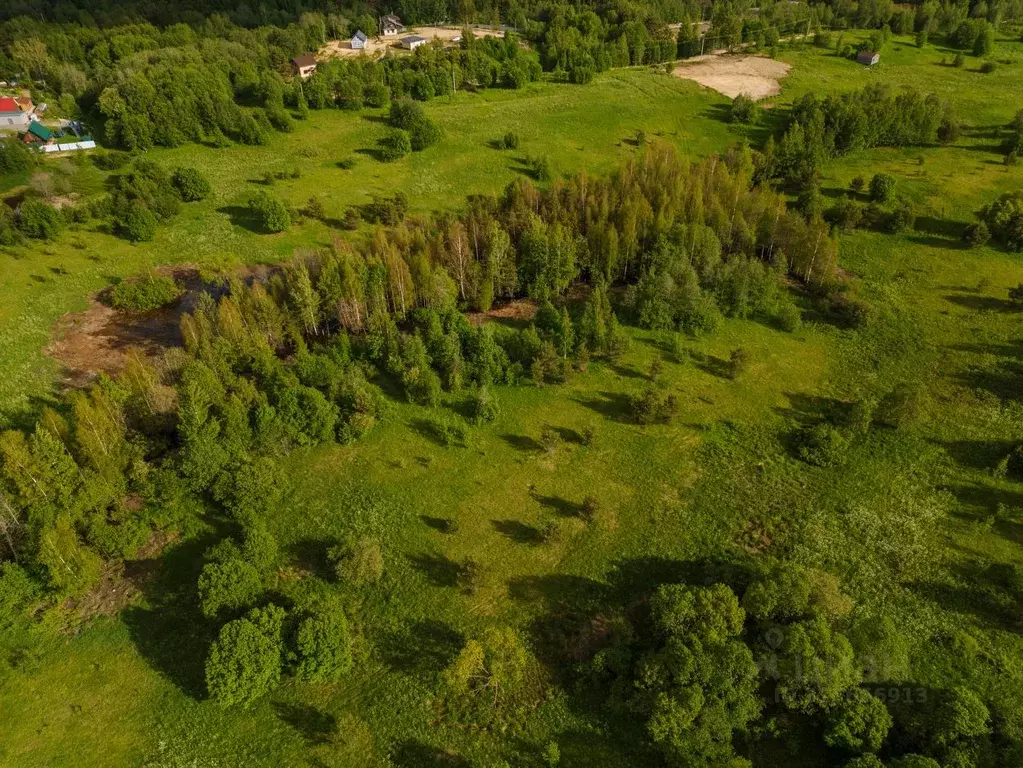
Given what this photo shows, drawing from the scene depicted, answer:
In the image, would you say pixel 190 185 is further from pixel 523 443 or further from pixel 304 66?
pixel 523 443

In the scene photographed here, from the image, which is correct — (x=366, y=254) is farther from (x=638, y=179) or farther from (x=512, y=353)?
(x=638, y=179)

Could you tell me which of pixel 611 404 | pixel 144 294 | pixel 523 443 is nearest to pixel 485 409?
pixel 523 443

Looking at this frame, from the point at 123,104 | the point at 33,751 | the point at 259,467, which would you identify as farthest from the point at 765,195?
the point at 123,104

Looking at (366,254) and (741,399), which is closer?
(741,399)

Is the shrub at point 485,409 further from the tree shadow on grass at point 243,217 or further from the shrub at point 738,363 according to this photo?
the tree shadow on grass at point 243,217

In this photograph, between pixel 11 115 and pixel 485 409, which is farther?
pixel 11 115

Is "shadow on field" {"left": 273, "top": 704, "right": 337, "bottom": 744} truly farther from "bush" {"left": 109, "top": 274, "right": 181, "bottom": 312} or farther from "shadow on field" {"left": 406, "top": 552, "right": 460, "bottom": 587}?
"bush" {"left": 109, "top": 274, "right": 181, "bottom": 312}

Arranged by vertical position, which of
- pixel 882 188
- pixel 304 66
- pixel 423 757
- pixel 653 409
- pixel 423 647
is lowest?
pixel 423 757
